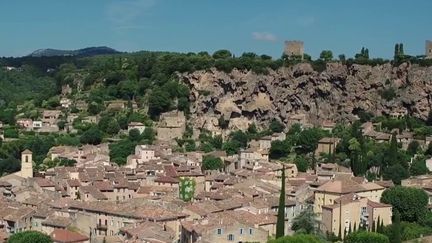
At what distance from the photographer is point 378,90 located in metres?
74.4

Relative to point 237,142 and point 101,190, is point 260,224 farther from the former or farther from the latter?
point 237,142

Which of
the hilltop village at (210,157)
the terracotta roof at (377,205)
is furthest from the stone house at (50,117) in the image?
the terracotta roof at (377,205)

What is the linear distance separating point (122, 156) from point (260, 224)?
98.7ft

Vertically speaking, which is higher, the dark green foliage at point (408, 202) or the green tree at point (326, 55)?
the green tree at point (326, 55)

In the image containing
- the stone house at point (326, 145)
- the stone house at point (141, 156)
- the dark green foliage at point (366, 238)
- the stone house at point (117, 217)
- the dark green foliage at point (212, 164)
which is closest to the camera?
the dark green foliage at point (366, 238)

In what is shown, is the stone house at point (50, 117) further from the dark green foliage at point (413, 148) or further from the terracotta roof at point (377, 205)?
the terracotta roof at point (377, 205)

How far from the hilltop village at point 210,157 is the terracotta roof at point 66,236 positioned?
9cm

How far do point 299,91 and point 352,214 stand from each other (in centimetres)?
4220

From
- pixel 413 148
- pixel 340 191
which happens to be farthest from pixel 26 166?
pixel 413 148

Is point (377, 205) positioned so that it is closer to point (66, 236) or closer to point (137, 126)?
point (66, 236)

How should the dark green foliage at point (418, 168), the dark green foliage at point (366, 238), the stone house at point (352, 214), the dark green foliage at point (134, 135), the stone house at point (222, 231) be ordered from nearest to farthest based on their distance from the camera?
the stone house at point (222, 231), the dark green foliage at point (366, 238), the stone house at point (352, 214), the dark green foliage at point (418, 168), the dark green foliage at point (134, 135)

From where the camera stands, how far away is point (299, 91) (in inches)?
3031

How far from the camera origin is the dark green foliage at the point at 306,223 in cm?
3437

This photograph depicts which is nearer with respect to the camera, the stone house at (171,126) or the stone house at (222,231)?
the stone house at (222,231)
